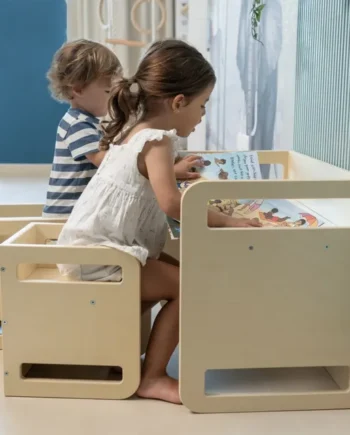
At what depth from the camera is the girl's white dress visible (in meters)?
1.12

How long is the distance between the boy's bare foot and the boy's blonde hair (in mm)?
743

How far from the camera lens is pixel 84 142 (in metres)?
1.46

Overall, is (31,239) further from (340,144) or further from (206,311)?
(340,144)

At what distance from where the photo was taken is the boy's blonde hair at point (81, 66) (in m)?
1.50

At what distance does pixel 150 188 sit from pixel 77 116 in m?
0.43

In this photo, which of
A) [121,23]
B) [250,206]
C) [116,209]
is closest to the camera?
[116,209]

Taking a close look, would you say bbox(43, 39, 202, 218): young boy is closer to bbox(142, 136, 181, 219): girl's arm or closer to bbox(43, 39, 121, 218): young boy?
bbox(43, 39, 121, 218): young boy

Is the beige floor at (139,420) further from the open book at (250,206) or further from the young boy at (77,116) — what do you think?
the young boy at (77,116)

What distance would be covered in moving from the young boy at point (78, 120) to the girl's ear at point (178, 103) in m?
0.27

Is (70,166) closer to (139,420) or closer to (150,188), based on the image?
(150,188)

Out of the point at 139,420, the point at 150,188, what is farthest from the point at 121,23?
the point at 139,420

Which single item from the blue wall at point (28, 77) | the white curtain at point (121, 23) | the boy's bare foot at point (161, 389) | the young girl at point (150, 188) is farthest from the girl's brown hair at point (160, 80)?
the blue wall at point (28, 77)

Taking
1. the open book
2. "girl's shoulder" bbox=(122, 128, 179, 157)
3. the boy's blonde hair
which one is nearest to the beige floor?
the open book

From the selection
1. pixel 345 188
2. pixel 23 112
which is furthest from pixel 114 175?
pixel 23 112
